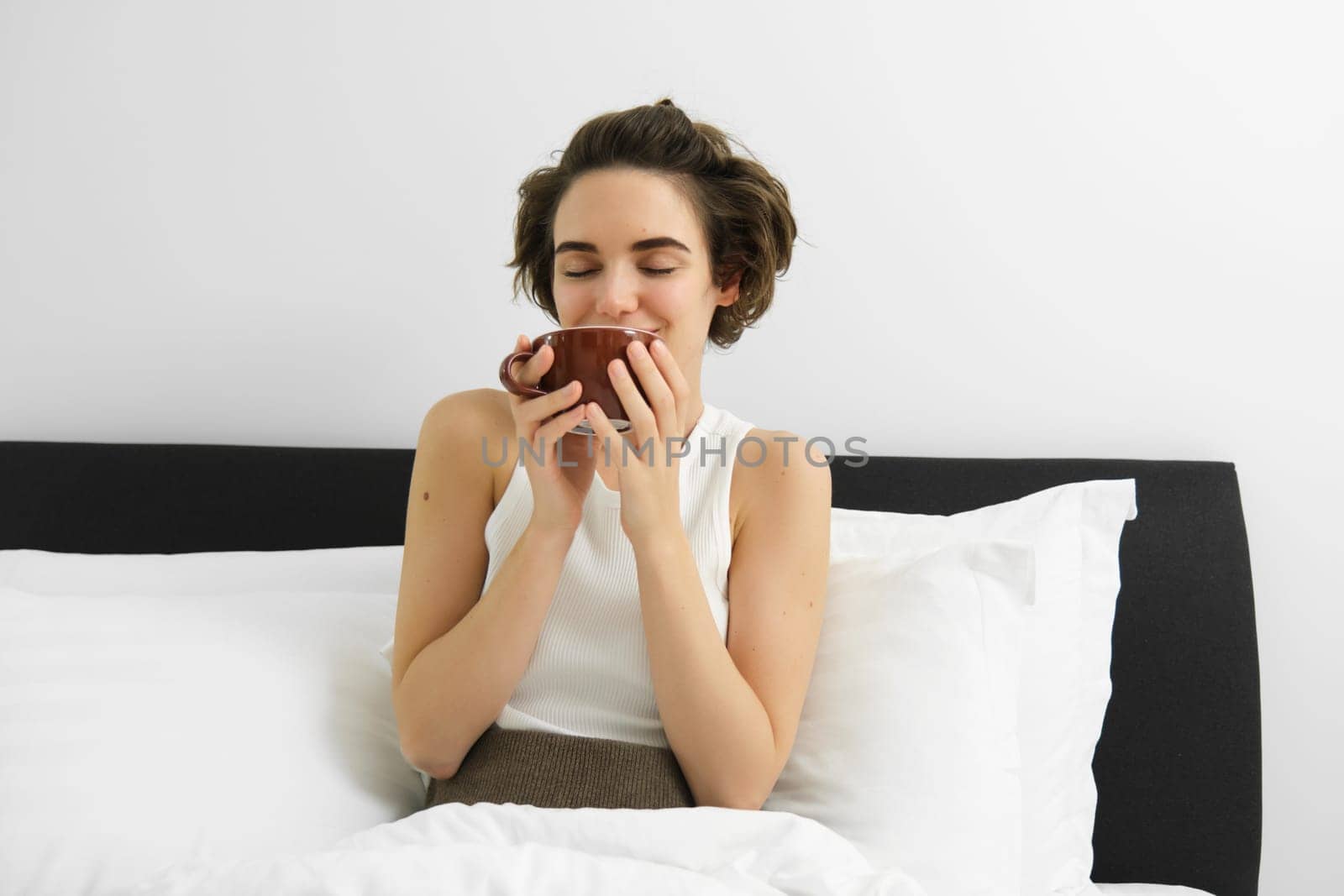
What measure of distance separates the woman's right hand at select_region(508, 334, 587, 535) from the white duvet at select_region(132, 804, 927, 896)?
13.3 inches

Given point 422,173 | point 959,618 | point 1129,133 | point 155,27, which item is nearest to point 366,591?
point 422,173

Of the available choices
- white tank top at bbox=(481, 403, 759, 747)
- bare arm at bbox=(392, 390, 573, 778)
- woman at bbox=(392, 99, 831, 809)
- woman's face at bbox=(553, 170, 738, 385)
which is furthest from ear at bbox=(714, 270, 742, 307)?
bare arm at bbox=(392, 390, 573, 778)

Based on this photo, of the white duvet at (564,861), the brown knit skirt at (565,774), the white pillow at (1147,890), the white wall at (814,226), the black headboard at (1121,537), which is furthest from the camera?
the white wall at (814,226)

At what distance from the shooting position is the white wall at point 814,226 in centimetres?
180

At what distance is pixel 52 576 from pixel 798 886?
4.03ft

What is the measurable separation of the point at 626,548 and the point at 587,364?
0.34 m

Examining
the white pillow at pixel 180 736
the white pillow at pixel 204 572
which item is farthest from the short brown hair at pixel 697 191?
the white pillow at pixel 180 736

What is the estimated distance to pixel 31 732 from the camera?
44.3 inches

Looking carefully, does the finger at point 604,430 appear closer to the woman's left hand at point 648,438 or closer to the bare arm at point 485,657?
the woman's left hand at point 648,438

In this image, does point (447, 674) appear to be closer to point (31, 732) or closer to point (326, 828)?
point (326, 828)

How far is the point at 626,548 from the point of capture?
1.33m

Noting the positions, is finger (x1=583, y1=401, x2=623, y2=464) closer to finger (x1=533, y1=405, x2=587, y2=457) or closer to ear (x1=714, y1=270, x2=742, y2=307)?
finger (x1=533, y1=405, x2=587, y2=457)

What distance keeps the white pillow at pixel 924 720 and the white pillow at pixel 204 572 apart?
0.69 m

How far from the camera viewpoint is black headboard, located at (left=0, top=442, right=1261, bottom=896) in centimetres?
165
